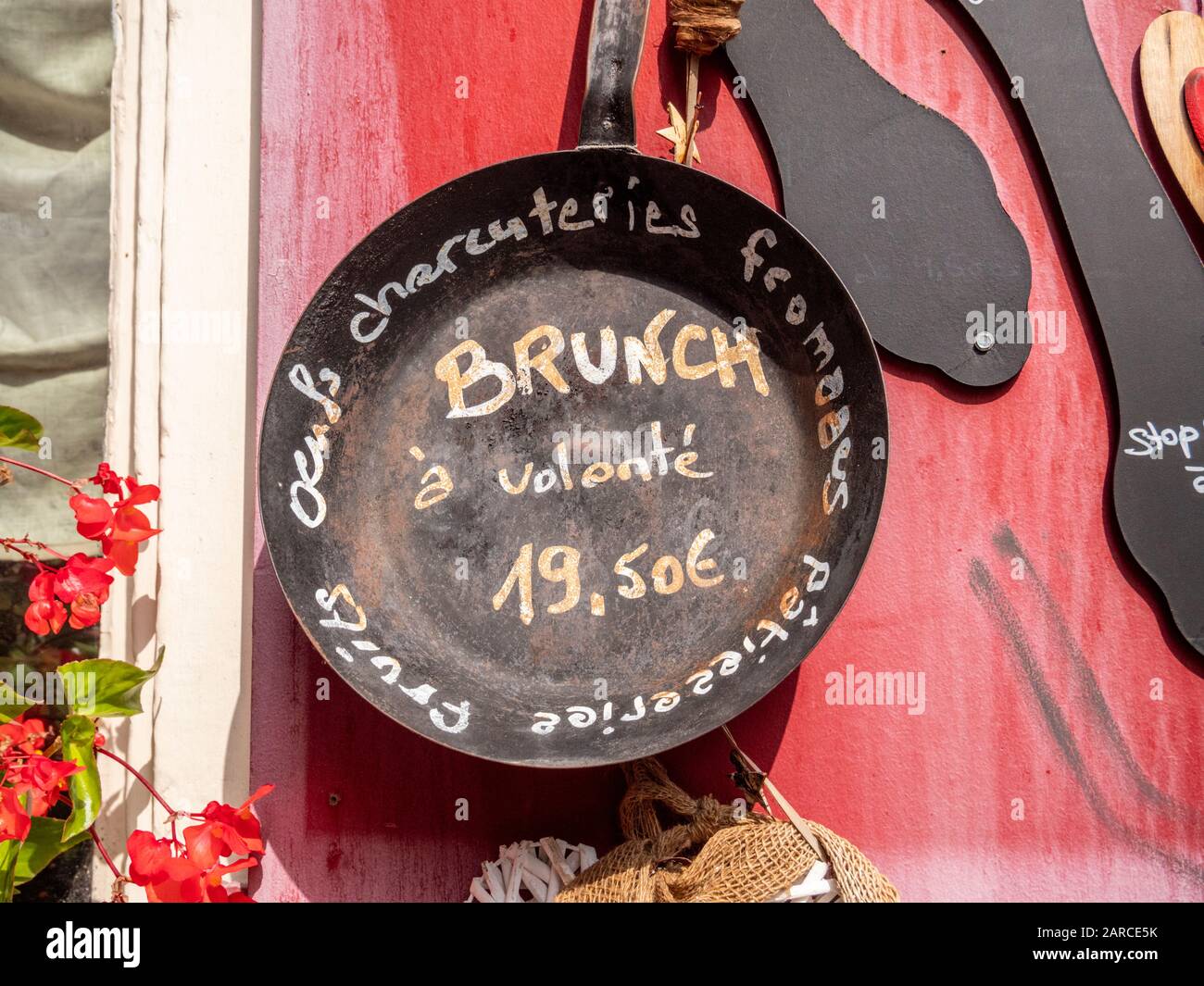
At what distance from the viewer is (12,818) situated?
140 cm

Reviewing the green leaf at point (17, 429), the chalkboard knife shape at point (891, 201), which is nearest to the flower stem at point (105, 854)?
the green leaf at point (17, 429)

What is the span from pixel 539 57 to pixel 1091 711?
1.61 meters

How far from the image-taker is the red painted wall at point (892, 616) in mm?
1789

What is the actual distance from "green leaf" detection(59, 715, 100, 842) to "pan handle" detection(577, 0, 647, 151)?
4.05ft

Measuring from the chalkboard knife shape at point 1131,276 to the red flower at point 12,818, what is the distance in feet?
6.21

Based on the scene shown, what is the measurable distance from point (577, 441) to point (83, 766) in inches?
36.8

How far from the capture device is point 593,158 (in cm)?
167

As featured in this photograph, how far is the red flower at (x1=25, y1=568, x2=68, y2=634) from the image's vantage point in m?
1.52

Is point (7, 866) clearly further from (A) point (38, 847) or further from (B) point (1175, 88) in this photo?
(B) point (1175, 88)

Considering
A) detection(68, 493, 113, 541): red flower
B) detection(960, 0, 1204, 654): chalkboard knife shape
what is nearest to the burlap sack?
detection(960, 0, 1204, 654): chalkboard knife shape

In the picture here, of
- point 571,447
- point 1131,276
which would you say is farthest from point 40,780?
point 1131,276

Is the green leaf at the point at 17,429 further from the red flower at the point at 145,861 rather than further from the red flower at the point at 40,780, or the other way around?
the red flower at the point at 145,861

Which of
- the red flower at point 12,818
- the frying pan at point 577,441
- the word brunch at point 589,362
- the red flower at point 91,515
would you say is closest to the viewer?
the red flower at point 12,818

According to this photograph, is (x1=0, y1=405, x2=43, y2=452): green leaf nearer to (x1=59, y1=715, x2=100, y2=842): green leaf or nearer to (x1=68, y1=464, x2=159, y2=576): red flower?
(x1=68, y1=464, x2=159, y2=576): red flower
